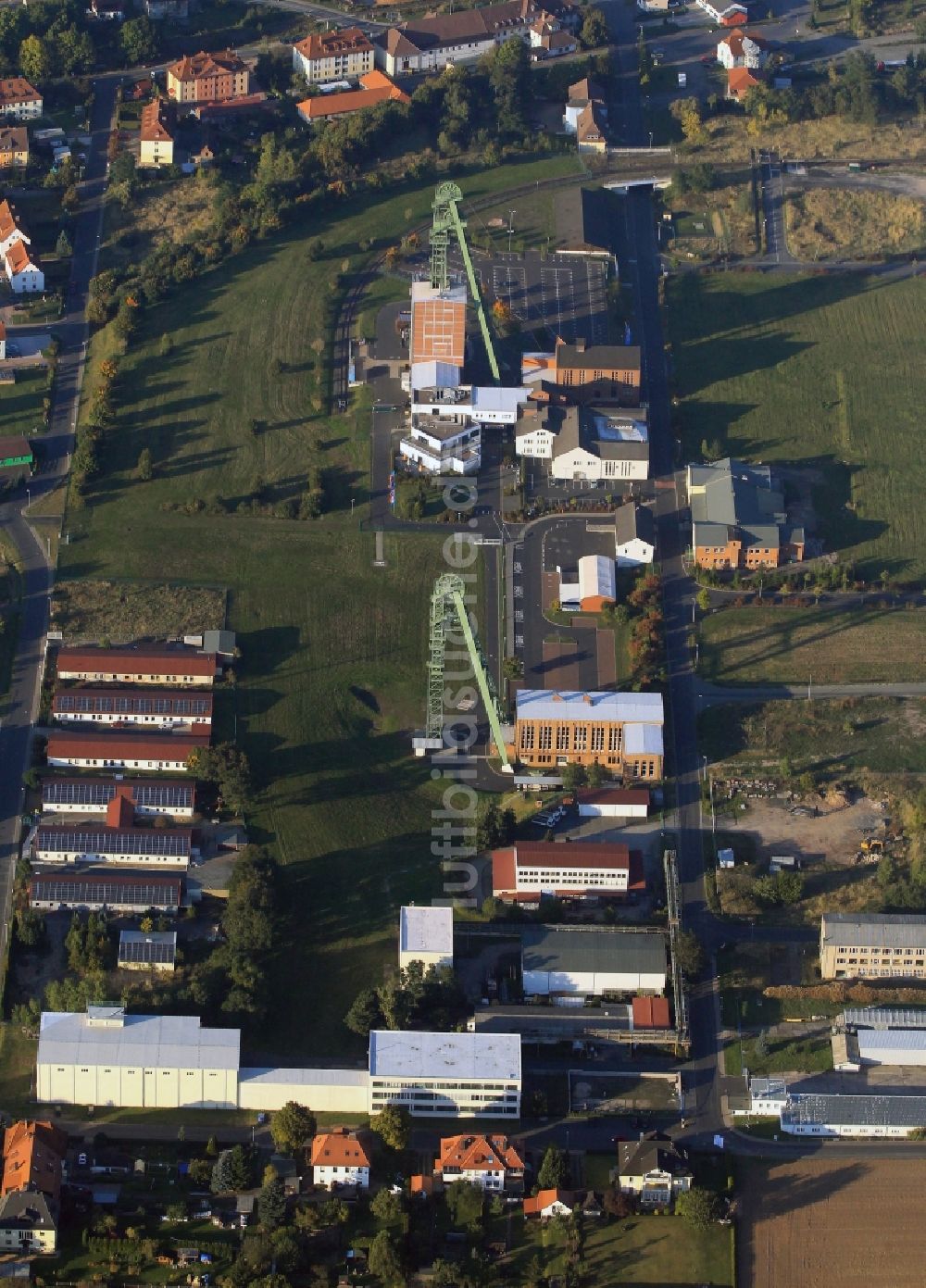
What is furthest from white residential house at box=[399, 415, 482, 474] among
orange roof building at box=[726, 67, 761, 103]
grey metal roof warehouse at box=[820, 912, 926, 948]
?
orange roof building at box=[726, 67, 761, 103]

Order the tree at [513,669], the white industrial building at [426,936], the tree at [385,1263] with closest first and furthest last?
1. the tree at [385,1263]
2. the white industrial building at [426,936]
3. the tree at [513,669]

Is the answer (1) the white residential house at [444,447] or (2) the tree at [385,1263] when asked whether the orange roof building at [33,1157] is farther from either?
(1) the white residential house at [444,447]

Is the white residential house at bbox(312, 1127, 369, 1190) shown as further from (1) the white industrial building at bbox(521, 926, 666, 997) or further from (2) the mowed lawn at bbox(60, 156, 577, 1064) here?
(1) the white industrial building at bbox(521, 926, 666, 997)

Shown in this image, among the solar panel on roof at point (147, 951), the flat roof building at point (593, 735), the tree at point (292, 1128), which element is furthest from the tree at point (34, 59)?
the tree at point (292, 1128)

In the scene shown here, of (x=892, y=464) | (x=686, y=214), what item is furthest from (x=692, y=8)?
(x=892, y=464)

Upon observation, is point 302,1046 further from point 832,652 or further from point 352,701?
point 832,652

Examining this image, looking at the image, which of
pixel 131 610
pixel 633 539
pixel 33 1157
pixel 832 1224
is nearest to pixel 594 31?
pixel 633 539
